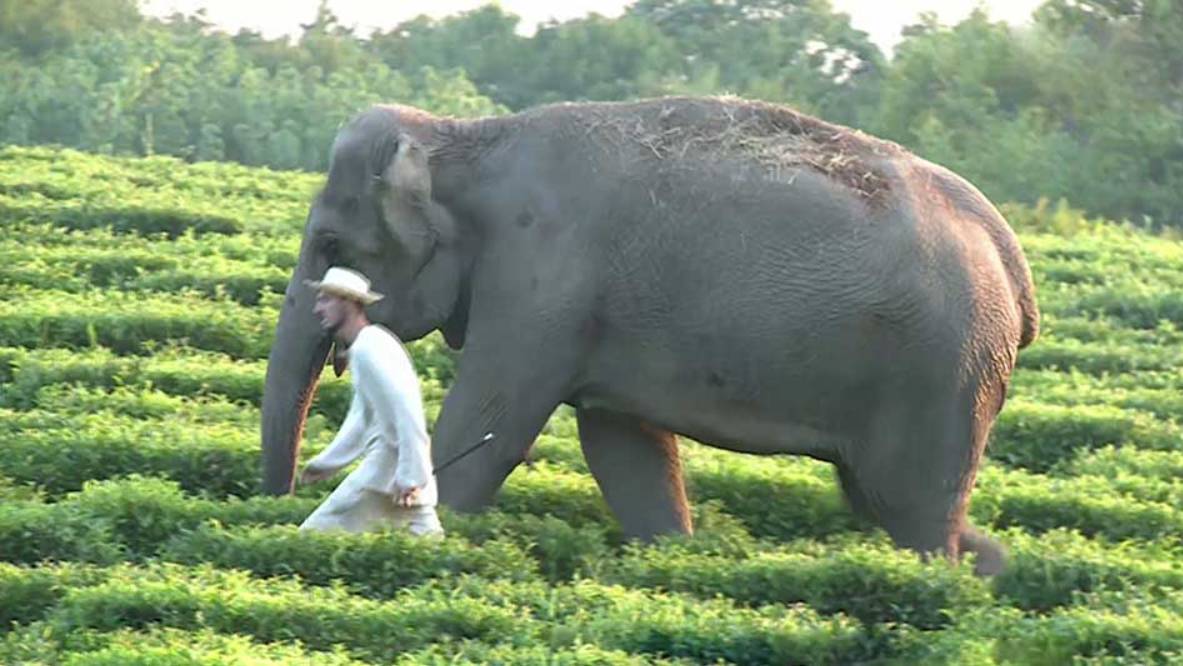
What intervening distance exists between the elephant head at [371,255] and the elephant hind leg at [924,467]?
1.90 meters

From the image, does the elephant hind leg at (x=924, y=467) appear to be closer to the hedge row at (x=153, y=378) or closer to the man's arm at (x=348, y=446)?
the man's arm at (x=348, y=446)

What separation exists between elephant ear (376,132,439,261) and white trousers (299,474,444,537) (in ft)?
4.61

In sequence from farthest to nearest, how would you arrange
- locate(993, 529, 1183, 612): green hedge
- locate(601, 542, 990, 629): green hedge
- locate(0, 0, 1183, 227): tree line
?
locate(0, 0, 1183, 227): tree line → locate(993, 529, 1183, 612): green hedge → locate(601, 542, 990, 629): green hedge

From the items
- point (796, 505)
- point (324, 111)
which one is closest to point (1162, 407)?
point (796, 505)

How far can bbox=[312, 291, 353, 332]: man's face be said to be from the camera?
10.7 metres

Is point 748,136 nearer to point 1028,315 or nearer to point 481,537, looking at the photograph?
point 1028,315

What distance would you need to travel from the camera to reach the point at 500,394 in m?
11.5

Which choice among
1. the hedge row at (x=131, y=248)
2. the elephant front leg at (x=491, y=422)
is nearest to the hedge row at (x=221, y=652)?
the elephant front leg at (x=491, y=422)

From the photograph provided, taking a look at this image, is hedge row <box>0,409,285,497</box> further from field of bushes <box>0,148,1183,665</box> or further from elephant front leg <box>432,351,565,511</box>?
elephant front leg <box>432,351,565,511</box>

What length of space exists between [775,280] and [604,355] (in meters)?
0.78

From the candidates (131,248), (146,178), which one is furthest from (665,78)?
(131,248)

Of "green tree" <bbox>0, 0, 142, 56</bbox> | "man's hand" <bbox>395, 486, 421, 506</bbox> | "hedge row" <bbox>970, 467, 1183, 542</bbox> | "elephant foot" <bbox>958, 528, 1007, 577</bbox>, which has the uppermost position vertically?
"man's hand" <bbox>395, 486, 421, 506</bbox>

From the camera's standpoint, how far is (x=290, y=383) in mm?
11883

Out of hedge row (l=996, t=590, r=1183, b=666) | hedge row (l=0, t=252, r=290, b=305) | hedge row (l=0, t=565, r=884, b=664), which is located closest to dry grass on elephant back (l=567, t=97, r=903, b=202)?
hedge row (l=0, t=565, r=884, b=664)
